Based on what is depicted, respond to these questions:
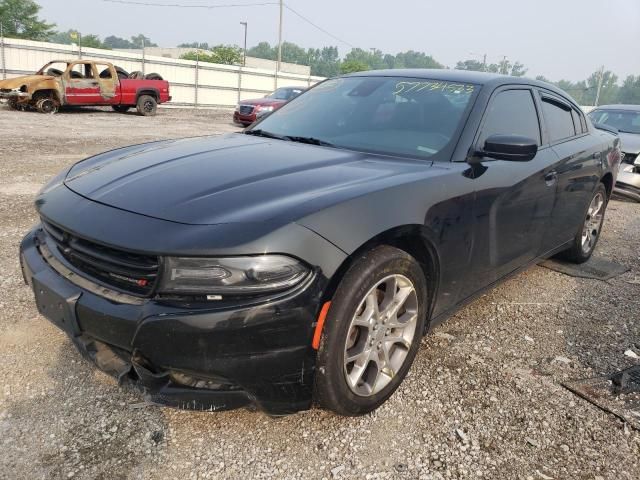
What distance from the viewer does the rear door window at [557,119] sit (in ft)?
12.8

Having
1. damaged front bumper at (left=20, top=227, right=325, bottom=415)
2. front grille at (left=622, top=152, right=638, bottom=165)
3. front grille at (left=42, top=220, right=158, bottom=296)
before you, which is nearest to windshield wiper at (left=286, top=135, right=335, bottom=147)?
damaged front bumper at (left=20, top=227, right=325, bottom=415)

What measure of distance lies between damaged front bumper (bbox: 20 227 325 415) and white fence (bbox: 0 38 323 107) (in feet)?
74.0

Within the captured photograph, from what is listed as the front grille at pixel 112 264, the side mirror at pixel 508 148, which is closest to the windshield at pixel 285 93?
the side mirror at pixel 508 148

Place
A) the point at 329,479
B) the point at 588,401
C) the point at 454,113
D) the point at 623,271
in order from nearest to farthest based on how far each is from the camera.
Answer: the point at 329,479, the point at 588,401, the point at 454,113, the point at 623,271

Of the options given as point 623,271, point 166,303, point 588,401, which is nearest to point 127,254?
point 166,303

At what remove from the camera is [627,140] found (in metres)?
8.84

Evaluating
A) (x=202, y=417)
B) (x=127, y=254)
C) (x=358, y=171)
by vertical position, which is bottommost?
(x=202, y=417)

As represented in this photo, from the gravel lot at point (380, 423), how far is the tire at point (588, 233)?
3.99 feet

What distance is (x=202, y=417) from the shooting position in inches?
93.5

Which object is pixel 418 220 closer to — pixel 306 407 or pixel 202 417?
pixel 306 407

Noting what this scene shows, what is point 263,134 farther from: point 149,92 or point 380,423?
point 149,92

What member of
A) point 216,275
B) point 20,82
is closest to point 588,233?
point 216,275

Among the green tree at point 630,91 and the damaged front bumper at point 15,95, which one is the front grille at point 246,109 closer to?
the damaged front bumper at point 15,95

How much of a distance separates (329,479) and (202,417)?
2.18 feet
